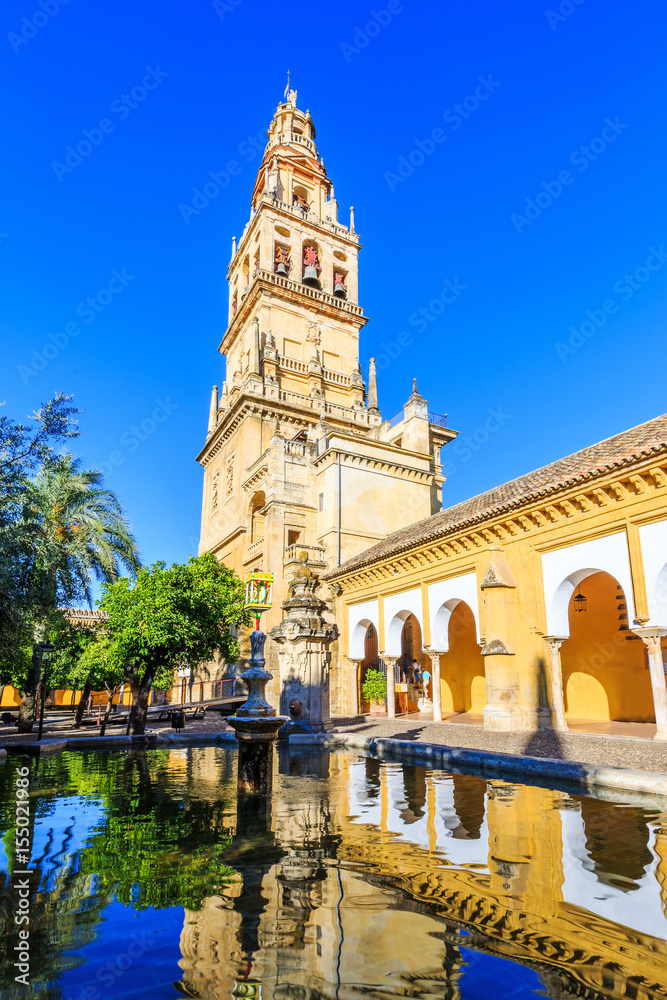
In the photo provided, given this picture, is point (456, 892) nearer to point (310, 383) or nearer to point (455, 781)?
point (455, 781)

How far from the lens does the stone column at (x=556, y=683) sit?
12648mm

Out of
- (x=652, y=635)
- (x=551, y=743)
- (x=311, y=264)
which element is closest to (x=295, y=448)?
(x=652, y=635)

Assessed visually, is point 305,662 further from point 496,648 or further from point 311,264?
point 311,264

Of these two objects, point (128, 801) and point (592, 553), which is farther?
point (592, 553)

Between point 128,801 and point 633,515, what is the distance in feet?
33.7

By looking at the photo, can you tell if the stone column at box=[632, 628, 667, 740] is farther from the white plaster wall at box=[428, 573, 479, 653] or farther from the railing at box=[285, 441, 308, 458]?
the railing at box=[285, 441, 308, 458]

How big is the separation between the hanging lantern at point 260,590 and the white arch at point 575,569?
42.4 ft

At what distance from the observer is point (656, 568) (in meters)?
11.2

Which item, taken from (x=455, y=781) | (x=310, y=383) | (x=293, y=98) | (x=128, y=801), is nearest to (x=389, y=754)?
(x=455, y=781)

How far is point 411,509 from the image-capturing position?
27.7 m

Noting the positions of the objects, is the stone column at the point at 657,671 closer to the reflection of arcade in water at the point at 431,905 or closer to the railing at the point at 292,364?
the reflection of arcade in water at the point at 431,905

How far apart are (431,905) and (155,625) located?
40.9ft

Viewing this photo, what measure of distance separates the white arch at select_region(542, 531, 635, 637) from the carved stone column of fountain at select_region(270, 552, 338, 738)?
531 cm

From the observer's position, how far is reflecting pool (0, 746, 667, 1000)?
2553mm
